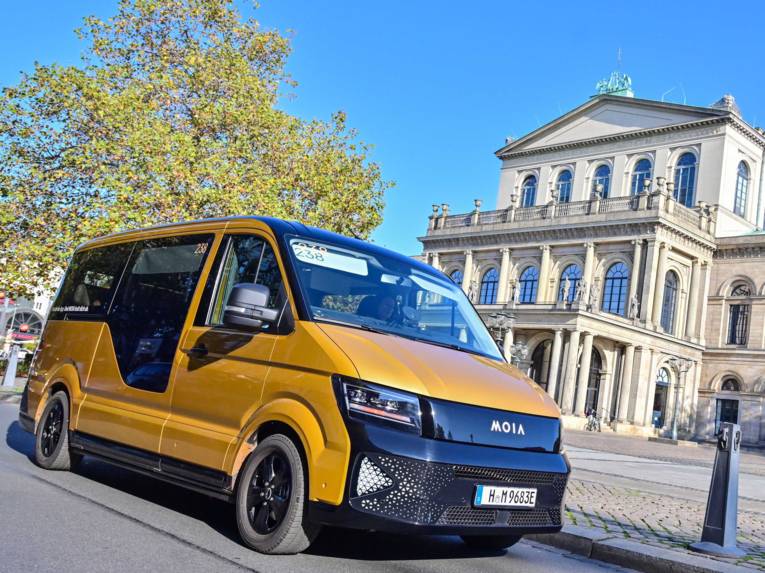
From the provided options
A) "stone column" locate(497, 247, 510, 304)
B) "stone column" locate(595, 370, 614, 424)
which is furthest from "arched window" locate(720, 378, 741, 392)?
"stone column" locate(497, 247, 510, 304)

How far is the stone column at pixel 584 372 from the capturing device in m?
45.9

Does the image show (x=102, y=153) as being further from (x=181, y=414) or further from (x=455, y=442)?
(x=455, y=442)

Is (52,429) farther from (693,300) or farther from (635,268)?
(693,300)

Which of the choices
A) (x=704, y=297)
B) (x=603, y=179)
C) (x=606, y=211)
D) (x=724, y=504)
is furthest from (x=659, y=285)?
(x=724, y=504)

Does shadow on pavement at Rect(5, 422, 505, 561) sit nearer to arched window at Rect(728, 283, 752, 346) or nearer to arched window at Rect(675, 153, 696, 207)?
arched window at Rect(728, 283, 752, 346)

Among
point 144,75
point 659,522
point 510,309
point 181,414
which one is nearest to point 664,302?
point 510,309

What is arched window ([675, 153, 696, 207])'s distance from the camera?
55188mm

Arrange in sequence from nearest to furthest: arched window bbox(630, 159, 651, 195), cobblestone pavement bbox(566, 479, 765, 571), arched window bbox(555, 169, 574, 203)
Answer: cobblestone pavement bbox(566, 479, 765, 571)
arched window bbox(630, 159, 651, 195)
arched window bbox(555, 169, 574, 203)

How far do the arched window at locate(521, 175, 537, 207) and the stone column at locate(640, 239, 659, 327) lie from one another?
15.2m

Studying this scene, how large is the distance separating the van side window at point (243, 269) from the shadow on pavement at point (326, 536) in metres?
1.49

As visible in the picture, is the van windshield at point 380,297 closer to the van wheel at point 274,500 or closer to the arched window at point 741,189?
the van wheel at point 274,500

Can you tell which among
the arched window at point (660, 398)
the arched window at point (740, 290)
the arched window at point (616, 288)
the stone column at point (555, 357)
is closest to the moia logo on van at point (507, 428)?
the stone column at point (555, 357)

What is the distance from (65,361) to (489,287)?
5339 cm

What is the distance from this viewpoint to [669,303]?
53250mm
